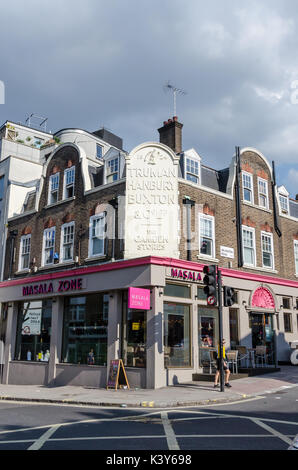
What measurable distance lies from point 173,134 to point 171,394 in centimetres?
1341

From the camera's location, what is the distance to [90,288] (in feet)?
63.8

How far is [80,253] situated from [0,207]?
363 inches

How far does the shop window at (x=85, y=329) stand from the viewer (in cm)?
1902

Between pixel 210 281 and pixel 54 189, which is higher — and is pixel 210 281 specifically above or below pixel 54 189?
below

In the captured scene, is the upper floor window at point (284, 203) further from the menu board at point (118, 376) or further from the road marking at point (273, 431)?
the road marking at point (273, 431)

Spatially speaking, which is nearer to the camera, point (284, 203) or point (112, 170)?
point (112, 170)

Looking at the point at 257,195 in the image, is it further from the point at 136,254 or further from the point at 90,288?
the point at 90,288

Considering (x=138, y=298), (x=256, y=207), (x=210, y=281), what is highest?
(x=256, y=207)

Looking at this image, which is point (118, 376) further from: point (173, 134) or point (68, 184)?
point (173, 134)

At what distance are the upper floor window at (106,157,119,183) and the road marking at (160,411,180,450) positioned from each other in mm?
Answer: 12611

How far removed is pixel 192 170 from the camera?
21.4m

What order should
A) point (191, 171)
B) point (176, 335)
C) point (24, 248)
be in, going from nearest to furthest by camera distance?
point (176, 335) → point (191, 171) → point (24, 248)

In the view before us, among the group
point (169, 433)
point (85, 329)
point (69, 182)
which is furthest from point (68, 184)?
point (169, 433)
